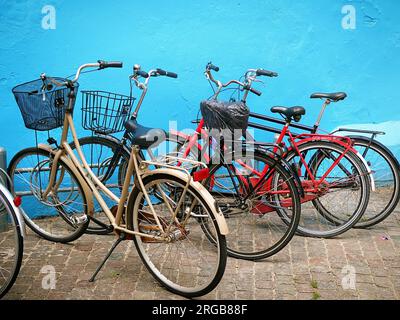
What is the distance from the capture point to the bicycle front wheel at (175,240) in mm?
4828

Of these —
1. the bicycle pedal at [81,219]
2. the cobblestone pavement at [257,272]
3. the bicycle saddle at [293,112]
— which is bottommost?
the cobblestone pavement at [257,272]

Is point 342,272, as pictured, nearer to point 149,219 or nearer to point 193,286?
point 193,286

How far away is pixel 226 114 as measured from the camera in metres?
5.24

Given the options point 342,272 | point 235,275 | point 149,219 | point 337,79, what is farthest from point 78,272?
point 337,79

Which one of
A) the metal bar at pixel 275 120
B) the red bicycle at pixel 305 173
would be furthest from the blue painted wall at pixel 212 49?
the metal bar at pixel 275 120

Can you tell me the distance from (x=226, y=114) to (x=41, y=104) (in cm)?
155

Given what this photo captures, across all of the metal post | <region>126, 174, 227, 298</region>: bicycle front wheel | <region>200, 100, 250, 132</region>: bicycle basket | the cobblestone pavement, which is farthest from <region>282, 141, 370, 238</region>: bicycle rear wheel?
the metal post

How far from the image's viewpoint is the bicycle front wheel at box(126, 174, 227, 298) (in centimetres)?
483

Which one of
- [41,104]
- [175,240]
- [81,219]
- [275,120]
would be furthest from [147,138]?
[275,120]

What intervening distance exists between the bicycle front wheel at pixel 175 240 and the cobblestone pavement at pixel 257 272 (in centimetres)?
15

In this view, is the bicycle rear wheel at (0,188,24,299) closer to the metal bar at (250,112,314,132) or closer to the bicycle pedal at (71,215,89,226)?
the bicycle pedal at (71,215,89,226)

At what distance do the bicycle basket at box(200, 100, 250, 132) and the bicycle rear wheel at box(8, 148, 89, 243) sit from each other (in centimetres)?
132

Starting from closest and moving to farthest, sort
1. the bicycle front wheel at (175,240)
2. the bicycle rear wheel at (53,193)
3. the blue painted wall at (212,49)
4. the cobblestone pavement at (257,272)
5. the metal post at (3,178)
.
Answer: the bicycle front wheel at (175,240), the cobblestone pavement at (257,272), the bicycle rear wheel at (53,193), the metal post at (3,178), the blue painted wall at (212,49)

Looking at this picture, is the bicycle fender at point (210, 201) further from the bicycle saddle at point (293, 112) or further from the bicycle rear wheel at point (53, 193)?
the bicycle saddle at point (293, 112)
